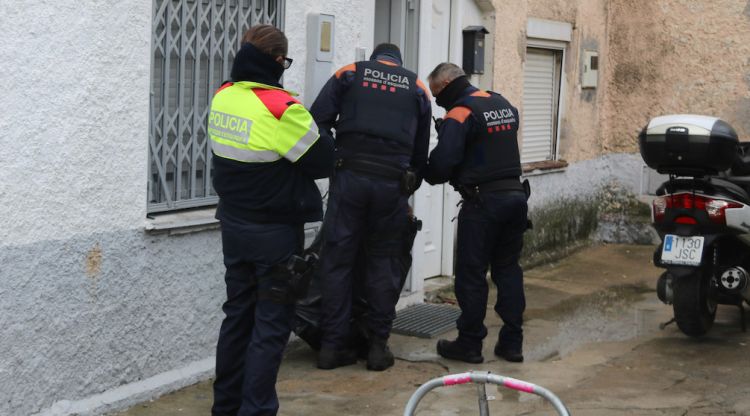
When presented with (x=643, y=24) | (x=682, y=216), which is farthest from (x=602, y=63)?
(x=682, y=216)

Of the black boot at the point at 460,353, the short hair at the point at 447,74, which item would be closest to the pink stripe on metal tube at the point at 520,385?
the black boot at the point at 460,353

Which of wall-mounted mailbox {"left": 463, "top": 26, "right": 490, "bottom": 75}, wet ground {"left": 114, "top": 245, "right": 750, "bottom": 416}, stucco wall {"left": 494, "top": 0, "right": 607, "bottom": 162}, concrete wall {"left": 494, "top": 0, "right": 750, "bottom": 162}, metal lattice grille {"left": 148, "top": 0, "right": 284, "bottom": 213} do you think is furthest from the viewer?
concrete wall {"left": 494, "top": 0, "right": 750, "bottom": 162}

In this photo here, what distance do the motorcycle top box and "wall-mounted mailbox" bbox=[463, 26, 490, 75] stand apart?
212 centimetres

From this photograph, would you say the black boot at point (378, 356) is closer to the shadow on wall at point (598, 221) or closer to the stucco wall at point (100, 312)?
the stucco wall at point (100, 312)

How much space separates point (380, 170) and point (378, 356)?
1088 millimetres

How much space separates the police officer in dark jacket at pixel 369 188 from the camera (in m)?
6.09

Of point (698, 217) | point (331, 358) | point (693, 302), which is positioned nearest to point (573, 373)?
point (693, 302)

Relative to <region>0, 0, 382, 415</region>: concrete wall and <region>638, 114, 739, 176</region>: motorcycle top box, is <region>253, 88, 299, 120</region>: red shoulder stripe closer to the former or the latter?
<region>0, 0, 382, 415</region>: concrete wall

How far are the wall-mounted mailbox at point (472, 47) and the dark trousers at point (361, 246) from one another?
2.74 m

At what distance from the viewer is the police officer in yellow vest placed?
4.75 meters

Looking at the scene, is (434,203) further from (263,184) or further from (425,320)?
(263,184)

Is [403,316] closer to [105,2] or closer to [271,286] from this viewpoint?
[271,286]

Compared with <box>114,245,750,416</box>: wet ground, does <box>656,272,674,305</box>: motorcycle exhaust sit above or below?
above

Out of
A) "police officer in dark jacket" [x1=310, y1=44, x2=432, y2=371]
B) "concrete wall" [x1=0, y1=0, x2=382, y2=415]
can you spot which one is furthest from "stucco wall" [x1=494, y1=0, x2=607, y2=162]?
"concrete wall" [x1=0, y1=0, x2=382, y2=415]
